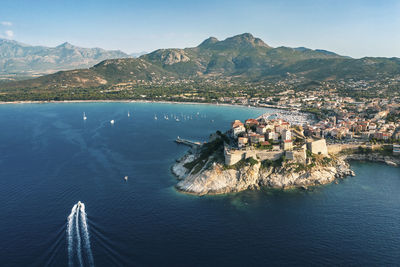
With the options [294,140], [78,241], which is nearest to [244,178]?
[294,140]

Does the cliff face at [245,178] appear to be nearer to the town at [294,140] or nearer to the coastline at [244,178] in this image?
the coastline at [244,178]

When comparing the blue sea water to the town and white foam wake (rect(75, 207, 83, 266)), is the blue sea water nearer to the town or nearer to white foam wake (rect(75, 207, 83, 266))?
white foam wake (rect(75, 207, 83, 266))

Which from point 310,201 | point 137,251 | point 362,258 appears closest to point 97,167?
point 137,251

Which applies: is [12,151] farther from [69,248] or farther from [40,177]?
Answer: [69,248]

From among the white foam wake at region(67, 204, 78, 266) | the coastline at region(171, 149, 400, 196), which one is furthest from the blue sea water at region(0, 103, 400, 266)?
the coastline at region(171, 149, 400, 196)

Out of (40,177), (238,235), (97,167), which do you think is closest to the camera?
(238,235)

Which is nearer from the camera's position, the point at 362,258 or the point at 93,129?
the point at 362,258
